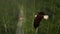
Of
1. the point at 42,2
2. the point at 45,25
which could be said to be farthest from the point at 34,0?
the point at 45,25

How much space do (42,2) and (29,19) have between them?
0.13m

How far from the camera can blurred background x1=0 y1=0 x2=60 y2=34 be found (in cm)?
142

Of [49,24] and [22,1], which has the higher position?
[22,1]

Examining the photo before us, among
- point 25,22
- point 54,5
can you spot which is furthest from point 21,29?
point 54,5

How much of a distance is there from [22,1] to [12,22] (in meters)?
0.14

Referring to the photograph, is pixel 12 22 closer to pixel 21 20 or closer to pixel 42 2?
pixel 21 20

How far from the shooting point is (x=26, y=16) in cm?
143

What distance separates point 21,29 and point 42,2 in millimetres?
211

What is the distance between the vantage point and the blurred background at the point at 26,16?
4.66ft

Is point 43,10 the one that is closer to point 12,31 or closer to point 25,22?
point 25,22

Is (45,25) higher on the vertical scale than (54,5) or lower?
lower

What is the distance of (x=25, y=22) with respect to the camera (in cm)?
A: 143

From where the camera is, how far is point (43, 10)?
1.43m

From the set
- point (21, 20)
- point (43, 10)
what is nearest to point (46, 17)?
point (43, 10)
